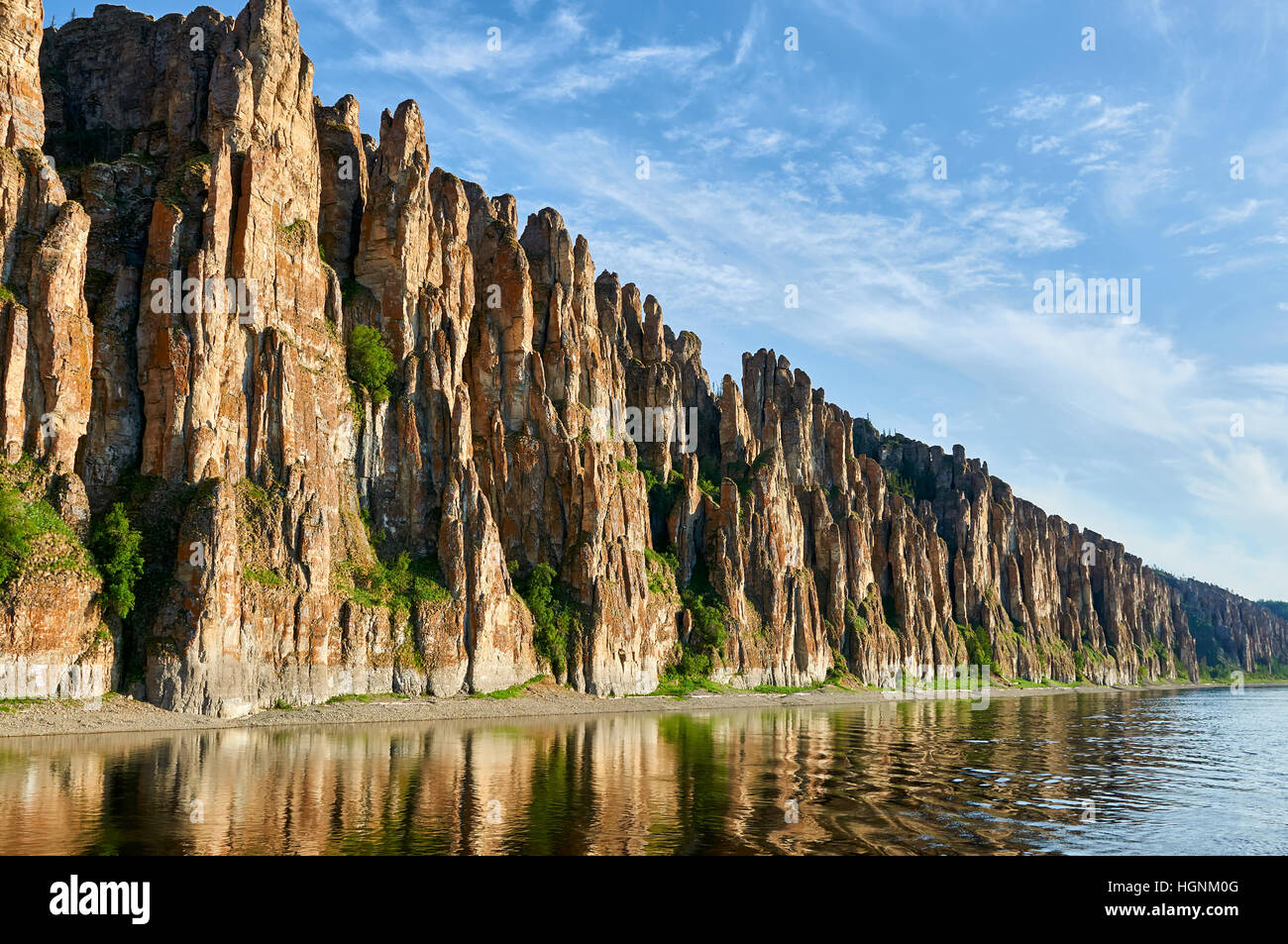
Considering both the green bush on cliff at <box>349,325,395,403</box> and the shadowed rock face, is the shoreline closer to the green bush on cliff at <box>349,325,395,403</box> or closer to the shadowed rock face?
the shadowed rock face

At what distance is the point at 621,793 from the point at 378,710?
49.9 metres

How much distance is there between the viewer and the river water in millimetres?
33000

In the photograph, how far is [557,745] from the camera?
2589 inches

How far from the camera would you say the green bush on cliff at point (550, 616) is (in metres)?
115

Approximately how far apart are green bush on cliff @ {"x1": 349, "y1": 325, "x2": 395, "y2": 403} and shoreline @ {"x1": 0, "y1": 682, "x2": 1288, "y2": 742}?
36.8 meters

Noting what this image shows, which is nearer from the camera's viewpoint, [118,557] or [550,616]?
[118,557]

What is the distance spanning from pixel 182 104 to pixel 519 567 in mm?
65930

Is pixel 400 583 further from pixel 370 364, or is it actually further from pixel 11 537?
pixel 11 537

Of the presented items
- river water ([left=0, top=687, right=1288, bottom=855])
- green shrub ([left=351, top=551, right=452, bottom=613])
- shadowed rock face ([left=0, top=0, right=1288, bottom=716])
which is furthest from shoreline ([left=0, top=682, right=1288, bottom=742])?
green shrub ([left=351, top=551, right=452, bottom=613])

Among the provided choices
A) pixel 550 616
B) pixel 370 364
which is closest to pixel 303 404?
pixel 370 364

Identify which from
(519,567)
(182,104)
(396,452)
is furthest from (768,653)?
(182,104)

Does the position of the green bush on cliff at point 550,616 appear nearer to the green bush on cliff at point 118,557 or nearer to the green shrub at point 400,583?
the green shrub at point 400,583

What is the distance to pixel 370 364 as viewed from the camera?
111m
